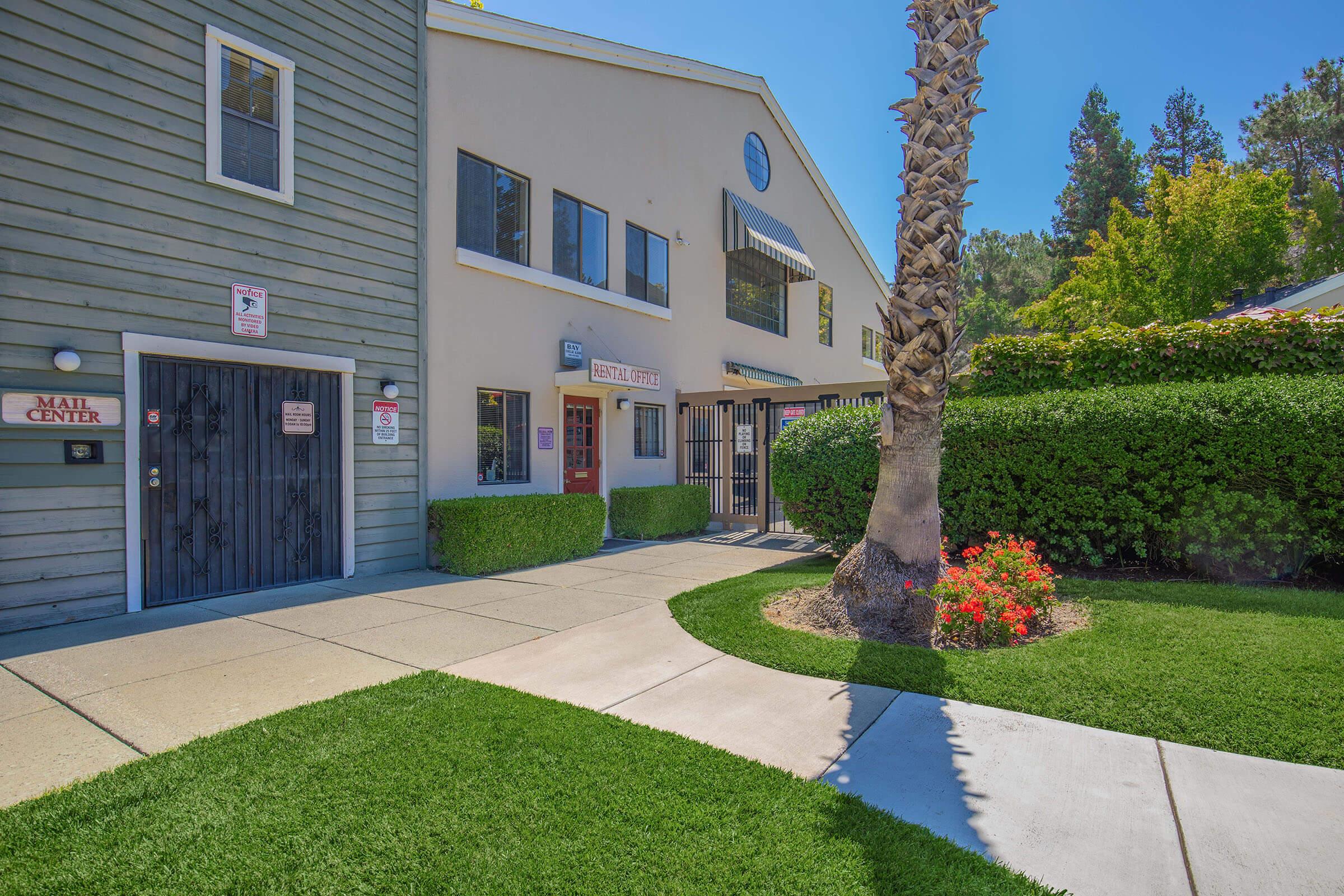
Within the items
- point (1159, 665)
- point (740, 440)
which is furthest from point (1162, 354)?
point (740, 440)

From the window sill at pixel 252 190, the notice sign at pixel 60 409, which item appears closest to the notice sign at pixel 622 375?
the window sill at pixel 252 190

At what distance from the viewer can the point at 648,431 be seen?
1300 centimetres

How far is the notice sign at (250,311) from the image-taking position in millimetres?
6836

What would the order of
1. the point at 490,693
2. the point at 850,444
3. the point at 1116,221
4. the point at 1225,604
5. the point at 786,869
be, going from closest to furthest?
the point at 786,869, the point at 490,693, the point at 1225,604, the point at 850,444, the point at 1116,221

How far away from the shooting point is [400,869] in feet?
7.93

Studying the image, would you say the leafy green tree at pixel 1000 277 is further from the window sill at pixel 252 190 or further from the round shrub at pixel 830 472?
the window sill at pixel 252 190

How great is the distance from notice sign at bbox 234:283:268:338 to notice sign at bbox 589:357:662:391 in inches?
173

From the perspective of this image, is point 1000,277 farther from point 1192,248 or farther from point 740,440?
point 740,440

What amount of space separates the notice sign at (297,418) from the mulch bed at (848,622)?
17.2 feet

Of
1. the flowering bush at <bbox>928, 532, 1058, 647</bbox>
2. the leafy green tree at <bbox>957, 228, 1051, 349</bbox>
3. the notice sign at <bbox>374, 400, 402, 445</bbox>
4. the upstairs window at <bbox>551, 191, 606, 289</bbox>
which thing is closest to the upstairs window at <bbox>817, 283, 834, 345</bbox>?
the upstairs window at <bbox>551, 191, 606, 289</bbox>

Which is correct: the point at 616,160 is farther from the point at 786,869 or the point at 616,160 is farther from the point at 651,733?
the point at 786,869

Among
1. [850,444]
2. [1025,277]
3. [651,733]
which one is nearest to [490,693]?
[651,733]

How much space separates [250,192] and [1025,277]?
49.2 meters

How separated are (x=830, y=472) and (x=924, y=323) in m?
3.19
